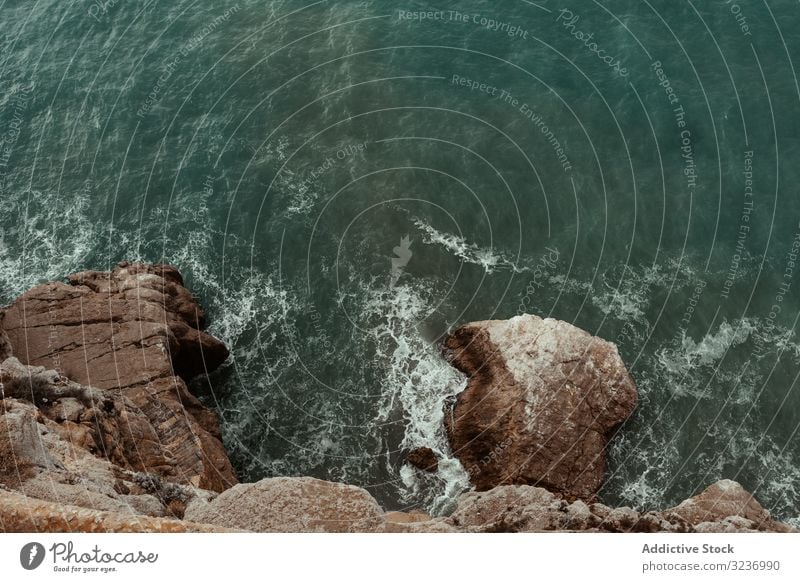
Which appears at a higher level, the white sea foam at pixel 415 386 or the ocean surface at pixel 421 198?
the ocean surface at pixel 421 198

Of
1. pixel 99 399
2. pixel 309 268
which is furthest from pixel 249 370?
pixel 99 399

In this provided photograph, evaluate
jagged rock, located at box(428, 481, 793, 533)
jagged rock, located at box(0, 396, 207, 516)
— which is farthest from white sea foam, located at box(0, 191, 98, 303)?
jagged rock, located at box(428, 481, 793, 533)

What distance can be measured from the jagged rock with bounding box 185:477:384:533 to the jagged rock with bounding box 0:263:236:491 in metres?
7.43

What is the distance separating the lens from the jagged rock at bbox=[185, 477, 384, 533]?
4159 cm

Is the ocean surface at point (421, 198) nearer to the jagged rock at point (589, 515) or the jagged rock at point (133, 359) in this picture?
the jagged rock at point (133, 359)

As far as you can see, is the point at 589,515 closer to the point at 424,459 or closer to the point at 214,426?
the point at 424,459

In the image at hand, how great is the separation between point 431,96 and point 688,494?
4514cm

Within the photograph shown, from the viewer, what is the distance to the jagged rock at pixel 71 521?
104 feet

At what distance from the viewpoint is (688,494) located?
5656 centimetres
